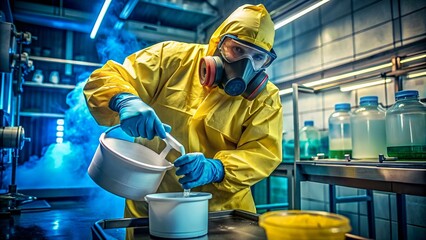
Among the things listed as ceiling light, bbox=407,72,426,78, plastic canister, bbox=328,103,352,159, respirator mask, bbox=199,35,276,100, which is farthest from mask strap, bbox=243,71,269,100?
ceiling light, bbox=407,72,426,78

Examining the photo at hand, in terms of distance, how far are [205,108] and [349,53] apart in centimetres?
188

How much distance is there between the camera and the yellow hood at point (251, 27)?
1.22 m

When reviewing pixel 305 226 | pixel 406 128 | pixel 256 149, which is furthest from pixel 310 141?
pixel 305 226

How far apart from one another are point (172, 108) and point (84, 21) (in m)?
3.33

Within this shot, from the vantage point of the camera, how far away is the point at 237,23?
1244 millimetres

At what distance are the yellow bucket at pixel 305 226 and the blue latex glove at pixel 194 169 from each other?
1.41ft

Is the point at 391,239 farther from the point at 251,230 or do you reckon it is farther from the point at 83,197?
the point at 83,197

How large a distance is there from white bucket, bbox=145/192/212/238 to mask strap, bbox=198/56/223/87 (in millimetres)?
522

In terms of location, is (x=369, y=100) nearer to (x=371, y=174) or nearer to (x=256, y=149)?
(x=371, y=174)

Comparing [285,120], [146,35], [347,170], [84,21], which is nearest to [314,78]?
[285,120]

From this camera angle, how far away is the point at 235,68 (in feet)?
4.07

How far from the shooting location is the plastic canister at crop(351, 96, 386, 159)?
6.55 ft

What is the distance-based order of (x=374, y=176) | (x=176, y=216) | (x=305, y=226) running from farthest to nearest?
(x=374, y=176)
(x=176, y=216)
(x=305, y=226)

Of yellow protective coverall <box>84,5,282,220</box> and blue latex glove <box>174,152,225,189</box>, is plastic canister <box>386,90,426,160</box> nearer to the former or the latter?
yellow protective coverall <box>84,5,282,220</box>
